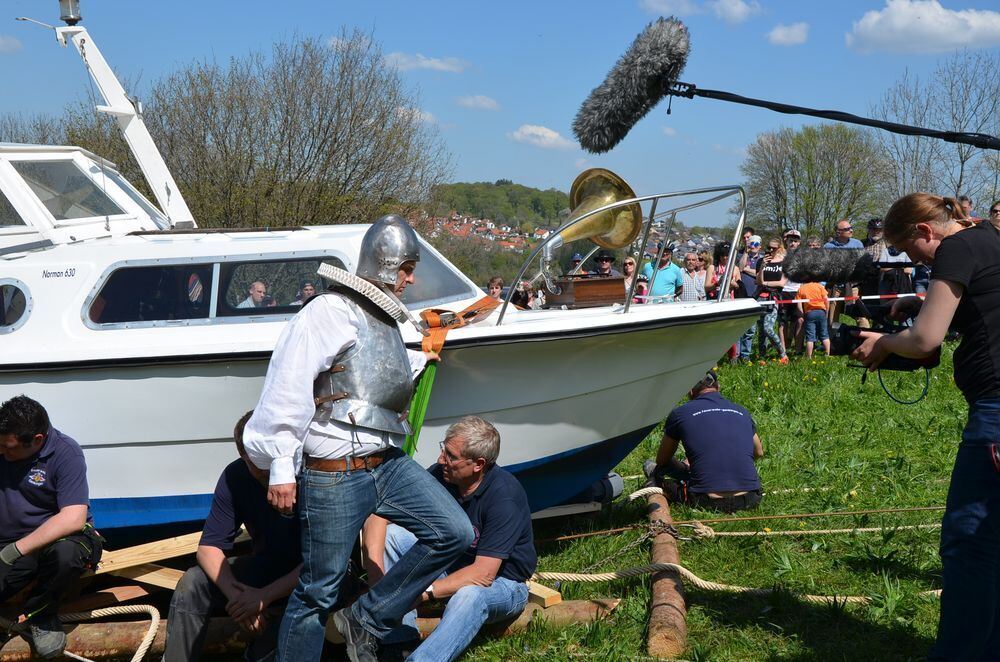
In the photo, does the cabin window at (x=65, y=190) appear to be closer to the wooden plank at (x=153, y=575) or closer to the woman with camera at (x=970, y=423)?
the wooden plank at (x=153, y=575)

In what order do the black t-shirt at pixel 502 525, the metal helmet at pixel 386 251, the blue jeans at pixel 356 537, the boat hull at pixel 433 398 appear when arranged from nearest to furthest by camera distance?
the blue jeans at pixel 356 537
the metal helmet at pixel 386 251
the black t-shirt at pixel 502 525
the boat hull at pixel 433 398

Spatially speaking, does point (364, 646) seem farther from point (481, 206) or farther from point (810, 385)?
point (481, 206)

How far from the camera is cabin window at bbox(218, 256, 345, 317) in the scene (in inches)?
206

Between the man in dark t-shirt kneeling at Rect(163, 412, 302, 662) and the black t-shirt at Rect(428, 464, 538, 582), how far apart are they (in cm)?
82

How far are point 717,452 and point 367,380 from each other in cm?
317

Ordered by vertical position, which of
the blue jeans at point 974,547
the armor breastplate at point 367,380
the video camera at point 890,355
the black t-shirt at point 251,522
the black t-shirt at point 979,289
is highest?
the black t-shirt at point 979,289

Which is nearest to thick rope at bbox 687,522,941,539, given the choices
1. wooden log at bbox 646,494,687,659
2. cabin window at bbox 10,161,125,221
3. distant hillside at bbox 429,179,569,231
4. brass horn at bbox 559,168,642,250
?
wooden log at bbox 646,494,687,659

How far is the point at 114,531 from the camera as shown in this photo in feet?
17.5

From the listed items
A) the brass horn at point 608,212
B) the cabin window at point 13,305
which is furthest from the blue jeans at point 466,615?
the cabin window at point 13,305

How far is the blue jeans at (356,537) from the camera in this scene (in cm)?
341

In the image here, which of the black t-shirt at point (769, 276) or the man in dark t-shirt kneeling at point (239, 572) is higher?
the black t-shirt at point (769, 276)

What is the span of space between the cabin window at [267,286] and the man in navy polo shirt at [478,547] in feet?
4.97

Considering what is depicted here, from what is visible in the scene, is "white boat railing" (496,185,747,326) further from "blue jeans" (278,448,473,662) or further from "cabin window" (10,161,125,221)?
"cabin window" (10,161,125,221)

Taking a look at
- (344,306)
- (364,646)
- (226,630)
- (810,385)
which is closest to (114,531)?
(226,630)
